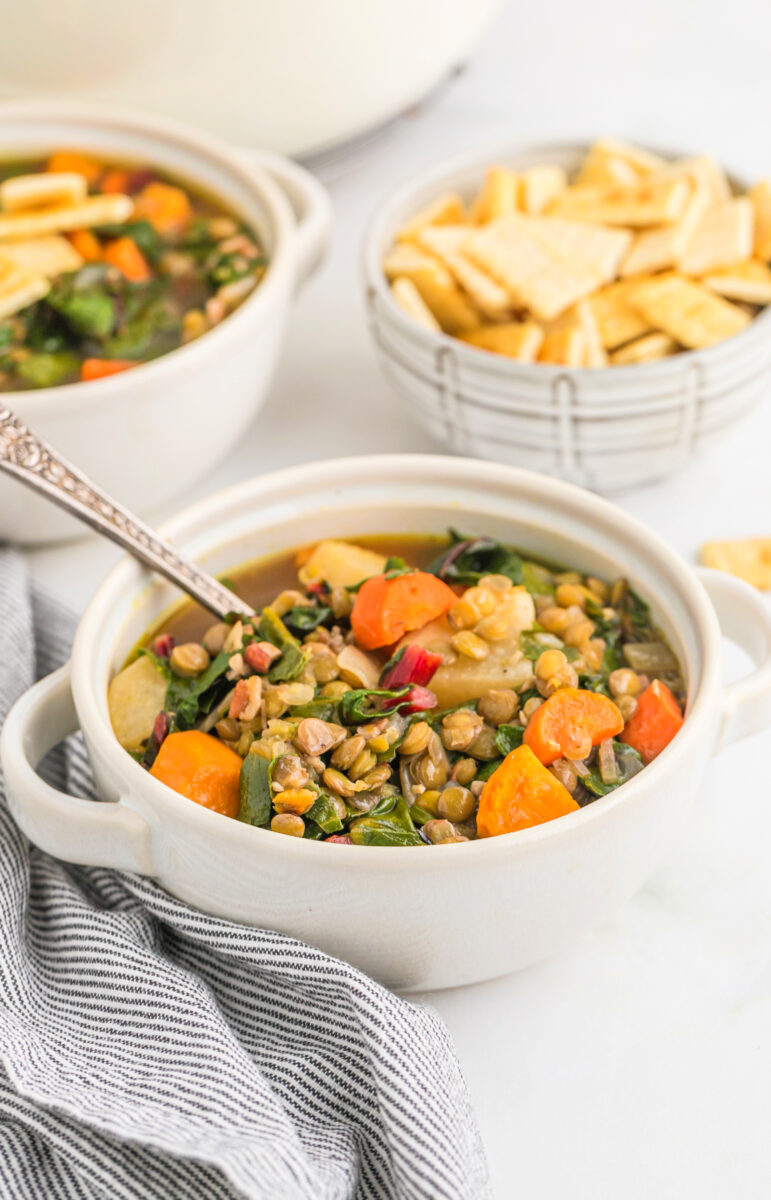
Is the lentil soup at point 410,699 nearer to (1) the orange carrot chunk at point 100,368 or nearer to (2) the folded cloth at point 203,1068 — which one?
(2) the folded cloth at point 203,1068

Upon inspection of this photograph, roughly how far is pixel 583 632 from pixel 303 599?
0.31 meters

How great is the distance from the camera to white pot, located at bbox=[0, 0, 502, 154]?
214 cm

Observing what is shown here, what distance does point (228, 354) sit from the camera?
178 centimetres

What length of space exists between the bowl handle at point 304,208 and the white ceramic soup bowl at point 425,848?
59cm

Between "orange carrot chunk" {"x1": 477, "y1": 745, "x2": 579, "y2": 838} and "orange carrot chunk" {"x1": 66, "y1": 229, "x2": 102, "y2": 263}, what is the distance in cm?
120

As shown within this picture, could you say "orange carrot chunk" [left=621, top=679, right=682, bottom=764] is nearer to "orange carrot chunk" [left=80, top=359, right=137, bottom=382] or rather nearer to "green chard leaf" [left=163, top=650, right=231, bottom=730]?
A: "green chard leaf" [left=163, top=650, right=231, bottom=730]

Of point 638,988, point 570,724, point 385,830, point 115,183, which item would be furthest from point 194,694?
point 115,183

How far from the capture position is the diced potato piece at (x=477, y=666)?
1.33 metres

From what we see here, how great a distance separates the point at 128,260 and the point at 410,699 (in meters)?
1.04

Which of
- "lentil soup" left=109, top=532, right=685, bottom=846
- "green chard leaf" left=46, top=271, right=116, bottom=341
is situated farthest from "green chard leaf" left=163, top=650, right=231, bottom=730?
"green chard leaf" left=46, top=271, right=116, bottom=341

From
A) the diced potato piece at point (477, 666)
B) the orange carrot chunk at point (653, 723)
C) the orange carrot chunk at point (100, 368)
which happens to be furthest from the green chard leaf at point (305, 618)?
the orange carrot chunk at point (100, 368)

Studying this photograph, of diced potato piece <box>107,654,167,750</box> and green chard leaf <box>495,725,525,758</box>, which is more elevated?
green chard leaf <box>495,725,525,758</box>

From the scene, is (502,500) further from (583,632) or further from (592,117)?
(592,117)

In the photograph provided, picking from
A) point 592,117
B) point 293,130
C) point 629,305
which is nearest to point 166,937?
point 629,305
